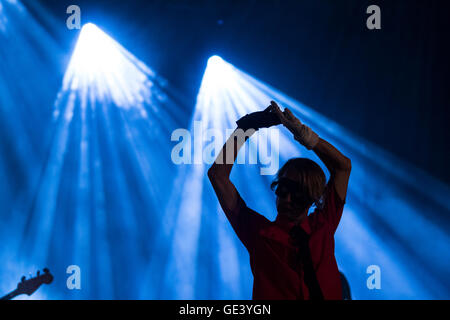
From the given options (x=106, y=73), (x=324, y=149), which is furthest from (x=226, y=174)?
(x=106, y=73)

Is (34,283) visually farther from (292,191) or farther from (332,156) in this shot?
(332,156)

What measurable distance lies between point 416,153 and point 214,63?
225 centimetres

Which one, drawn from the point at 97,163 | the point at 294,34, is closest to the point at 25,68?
the point at 97,163

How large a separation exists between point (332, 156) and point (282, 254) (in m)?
0.33

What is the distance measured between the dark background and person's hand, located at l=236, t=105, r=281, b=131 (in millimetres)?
2725

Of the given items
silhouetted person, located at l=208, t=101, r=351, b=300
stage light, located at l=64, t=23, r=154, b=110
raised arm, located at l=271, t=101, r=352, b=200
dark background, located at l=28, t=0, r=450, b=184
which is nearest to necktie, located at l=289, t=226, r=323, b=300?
silhouetted person, located at l=208, t=101, r=351, b=300

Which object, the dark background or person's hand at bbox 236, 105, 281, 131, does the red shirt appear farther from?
the dark background

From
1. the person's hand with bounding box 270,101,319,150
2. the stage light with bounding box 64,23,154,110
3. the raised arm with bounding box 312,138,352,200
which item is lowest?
the raised arm with bounding box 312,138,352,200

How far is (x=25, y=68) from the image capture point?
3.69 m

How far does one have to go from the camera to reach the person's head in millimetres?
1024

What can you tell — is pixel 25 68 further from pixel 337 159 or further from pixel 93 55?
pixel 337 159

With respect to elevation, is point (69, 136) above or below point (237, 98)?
below

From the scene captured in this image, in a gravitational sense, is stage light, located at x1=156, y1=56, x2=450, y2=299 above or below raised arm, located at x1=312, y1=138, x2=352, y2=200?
below
